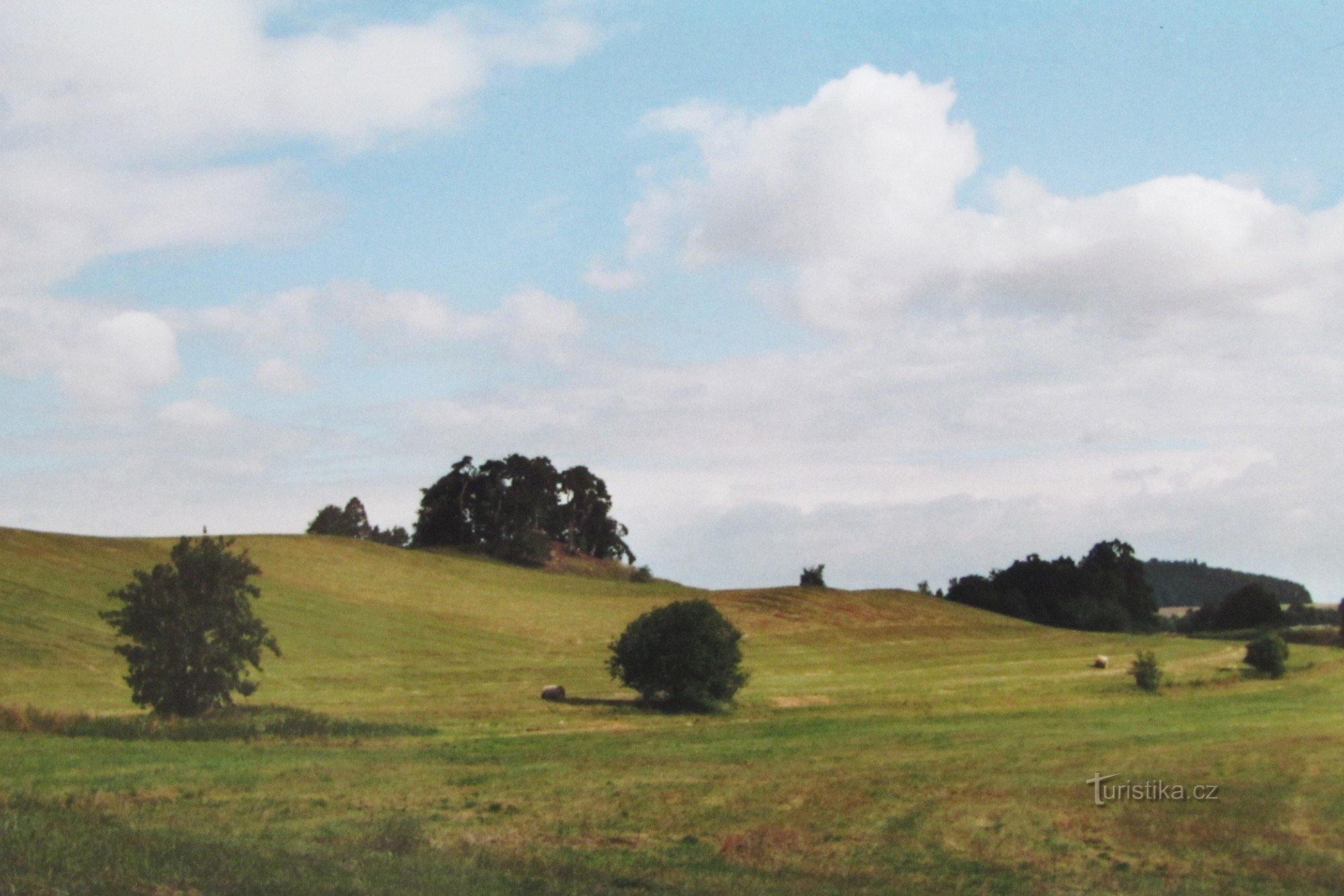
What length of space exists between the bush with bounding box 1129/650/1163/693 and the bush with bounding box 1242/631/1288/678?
7709 millimetres

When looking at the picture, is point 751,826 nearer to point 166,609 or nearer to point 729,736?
point 729,736

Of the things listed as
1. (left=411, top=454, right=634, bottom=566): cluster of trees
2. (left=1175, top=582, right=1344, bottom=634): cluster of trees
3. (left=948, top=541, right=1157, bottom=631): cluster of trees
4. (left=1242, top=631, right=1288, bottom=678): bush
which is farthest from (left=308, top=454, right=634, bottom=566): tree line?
(left=1242, top=631, right=1288, bottom=678): bush

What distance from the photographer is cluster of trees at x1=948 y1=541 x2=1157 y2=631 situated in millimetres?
121688

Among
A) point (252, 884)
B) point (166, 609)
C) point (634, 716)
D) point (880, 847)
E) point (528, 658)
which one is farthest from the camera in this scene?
point (528, 658)

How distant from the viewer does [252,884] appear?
12727 millimetres

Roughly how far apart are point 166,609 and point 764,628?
5444 centimetres

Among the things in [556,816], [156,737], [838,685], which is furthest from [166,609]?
[838,685]

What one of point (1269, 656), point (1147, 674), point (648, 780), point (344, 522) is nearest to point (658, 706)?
point (648, 780)

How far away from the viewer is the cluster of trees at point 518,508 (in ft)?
419

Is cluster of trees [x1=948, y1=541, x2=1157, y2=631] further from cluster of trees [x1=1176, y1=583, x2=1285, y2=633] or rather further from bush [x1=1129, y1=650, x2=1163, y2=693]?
bush [x1=1129, y1=650, x2=1163, y2=693]

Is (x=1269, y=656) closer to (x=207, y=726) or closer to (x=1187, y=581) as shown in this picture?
(x=207, y=726)

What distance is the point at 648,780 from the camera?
25141 millimetres

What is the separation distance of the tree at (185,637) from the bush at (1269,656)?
45.7 meters

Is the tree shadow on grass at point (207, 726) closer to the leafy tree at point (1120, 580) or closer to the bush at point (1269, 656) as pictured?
the bush at point (1269, 656)
